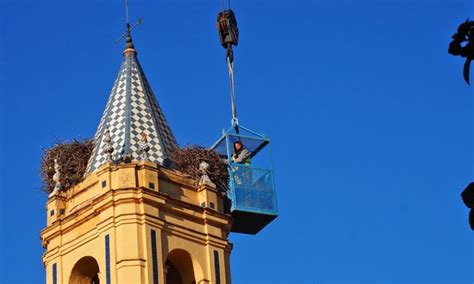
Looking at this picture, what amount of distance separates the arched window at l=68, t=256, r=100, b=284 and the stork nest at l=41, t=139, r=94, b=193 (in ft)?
6.87

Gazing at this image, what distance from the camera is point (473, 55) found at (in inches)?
144

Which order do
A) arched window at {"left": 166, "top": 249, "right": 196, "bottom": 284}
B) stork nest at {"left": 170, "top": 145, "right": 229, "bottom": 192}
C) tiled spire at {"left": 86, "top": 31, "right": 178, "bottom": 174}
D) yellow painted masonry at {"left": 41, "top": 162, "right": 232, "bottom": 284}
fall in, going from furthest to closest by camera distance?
stork nest at {"left": 170, "top": 145, "right": 229, "bottom": 192}, tiled spire at {"left": 86, "top": 31, "right": 178, "bottom": 174}, arched window at {"left": 166, "top": 249, "right": 196, "bottom": 284}, yellow painted masonry at {"left": 41, "top": 162, "right": 232, "bottom": 284}

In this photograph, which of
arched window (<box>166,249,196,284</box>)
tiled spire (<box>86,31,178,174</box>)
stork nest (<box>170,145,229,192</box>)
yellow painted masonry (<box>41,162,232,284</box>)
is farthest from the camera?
stork nest (<box>170,145,229,192</box>)

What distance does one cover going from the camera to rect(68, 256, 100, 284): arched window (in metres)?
20.7

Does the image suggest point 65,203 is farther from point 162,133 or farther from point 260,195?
point 260,195

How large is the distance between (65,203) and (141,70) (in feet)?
14.0

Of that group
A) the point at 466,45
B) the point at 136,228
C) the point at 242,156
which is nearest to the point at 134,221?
the point at 136,228

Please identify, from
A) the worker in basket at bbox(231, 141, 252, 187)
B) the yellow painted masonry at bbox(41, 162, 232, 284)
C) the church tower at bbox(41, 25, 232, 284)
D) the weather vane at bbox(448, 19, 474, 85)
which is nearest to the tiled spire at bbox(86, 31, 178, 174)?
the church tower at bbox(41, 25, 232, 284)

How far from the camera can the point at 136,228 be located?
19.7 meters

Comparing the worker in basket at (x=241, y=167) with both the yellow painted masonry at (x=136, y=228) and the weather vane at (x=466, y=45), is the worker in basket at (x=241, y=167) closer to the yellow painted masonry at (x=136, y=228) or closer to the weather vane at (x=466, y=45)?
the yellow painted masonry at (x=136, y=228)

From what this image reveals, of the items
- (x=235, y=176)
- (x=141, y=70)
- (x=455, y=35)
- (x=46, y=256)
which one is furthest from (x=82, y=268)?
(x=455, y=35)

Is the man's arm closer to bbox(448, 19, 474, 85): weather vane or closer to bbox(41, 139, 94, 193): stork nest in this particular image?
bbox(41, 139, 94, 193): stork nest

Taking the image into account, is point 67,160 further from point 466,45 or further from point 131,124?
point 466,45

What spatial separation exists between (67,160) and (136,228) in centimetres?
361
